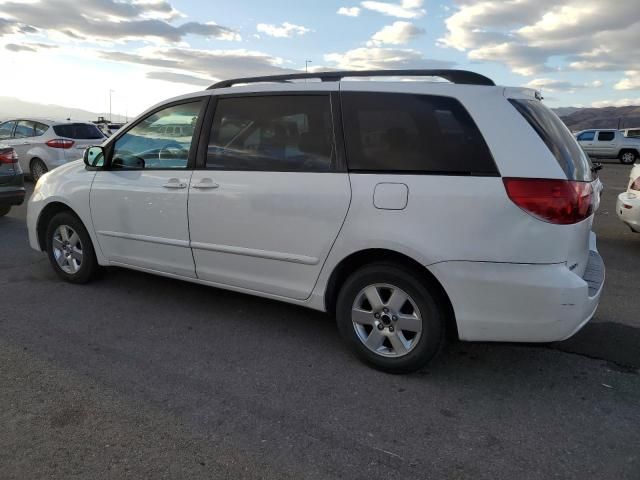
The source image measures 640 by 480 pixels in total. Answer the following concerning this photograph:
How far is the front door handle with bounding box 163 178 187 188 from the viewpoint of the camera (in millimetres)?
4121

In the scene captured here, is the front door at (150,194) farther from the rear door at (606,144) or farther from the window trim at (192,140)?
the rear door at (606,144)

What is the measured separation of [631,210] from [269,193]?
5.24 m

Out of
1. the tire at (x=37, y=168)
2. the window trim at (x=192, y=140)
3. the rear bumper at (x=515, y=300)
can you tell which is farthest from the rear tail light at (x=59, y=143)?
the rear bumper at (x=515, y=300)

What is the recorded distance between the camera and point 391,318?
11.0ft

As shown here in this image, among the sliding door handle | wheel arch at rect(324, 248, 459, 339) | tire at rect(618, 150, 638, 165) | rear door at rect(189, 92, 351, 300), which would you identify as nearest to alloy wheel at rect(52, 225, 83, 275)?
rear door at rect(189, 92, 351, 300)

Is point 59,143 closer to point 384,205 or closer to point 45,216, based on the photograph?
point 45,216

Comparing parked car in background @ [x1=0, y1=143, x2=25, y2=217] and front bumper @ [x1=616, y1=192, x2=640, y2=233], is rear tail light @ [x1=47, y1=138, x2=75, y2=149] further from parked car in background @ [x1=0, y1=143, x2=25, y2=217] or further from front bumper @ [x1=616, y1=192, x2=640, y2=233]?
front bumper @ [x1=616, y1=192, x2=640, y2=233]

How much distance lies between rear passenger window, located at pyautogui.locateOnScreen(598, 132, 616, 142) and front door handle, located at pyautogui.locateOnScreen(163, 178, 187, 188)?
26977mm

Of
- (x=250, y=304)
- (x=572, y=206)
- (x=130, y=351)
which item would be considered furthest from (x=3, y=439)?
(x=572, y=206)

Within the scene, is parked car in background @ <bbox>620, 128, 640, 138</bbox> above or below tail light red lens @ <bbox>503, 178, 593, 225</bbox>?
above

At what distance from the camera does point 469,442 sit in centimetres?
272

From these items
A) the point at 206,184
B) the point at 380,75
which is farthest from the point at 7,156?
the point at 380,75

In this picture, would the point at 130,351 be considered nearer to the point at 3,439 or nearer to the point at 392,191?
the point at 3,439

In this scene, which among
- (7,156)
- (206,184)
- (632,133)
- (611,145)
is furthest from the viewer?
(632,133)
